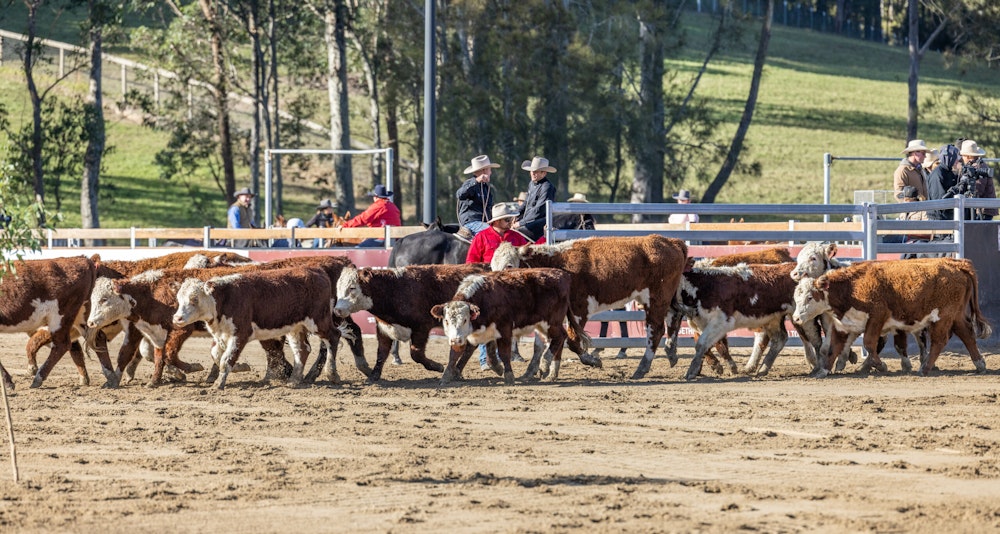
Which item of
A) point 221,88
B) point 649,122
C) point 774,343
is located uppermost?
point 221,88

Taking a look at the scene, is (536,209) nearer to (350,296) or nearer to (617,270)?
(617,270)

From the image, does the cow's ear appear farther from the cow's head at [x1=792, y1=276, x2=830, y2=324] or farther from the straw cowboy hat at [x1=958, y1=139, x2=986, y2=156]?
the straw cowboy hat at [x1=958, y1=139, x2=986, y2=156]

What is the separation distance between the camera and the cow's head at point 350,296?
45.8 feet

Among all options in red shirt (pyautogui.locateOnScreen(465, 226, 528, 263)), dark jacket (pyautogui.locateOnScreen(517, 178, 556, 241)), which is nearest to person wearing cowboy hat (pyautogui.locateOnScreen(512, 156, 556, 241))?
dark jacket (pyautogui.locateOnScreen(517, 178, 556, 241))

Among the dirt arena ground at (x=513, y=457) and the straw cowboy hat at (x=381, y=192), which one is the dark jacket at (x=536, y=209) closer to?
the dirt arena ground at (x=513, y=457)

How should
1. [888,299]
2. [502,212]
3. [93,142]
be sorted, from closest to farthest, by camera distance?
[888,299] < [502,212] < [93,142]

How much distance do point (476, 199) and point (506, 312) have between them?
3837mm

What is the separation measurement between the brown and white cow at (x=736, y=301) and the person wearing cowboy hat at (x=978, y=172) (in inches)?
188

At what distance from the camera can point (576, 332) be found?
14594 millimetres

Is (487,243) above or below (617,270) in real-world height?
above

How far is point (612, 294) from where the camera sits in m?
14.6

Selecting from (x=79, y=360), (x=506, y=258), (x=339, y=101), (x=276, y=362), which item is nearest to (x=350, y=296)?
(x=276, y=362)


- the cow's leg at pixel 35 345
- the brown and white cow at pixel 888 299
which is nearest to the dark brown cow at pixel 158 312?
the cow's leg at pixel 35 345

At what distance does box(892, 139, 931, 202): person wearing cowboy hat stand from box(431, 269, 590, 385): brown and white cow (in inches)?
265
